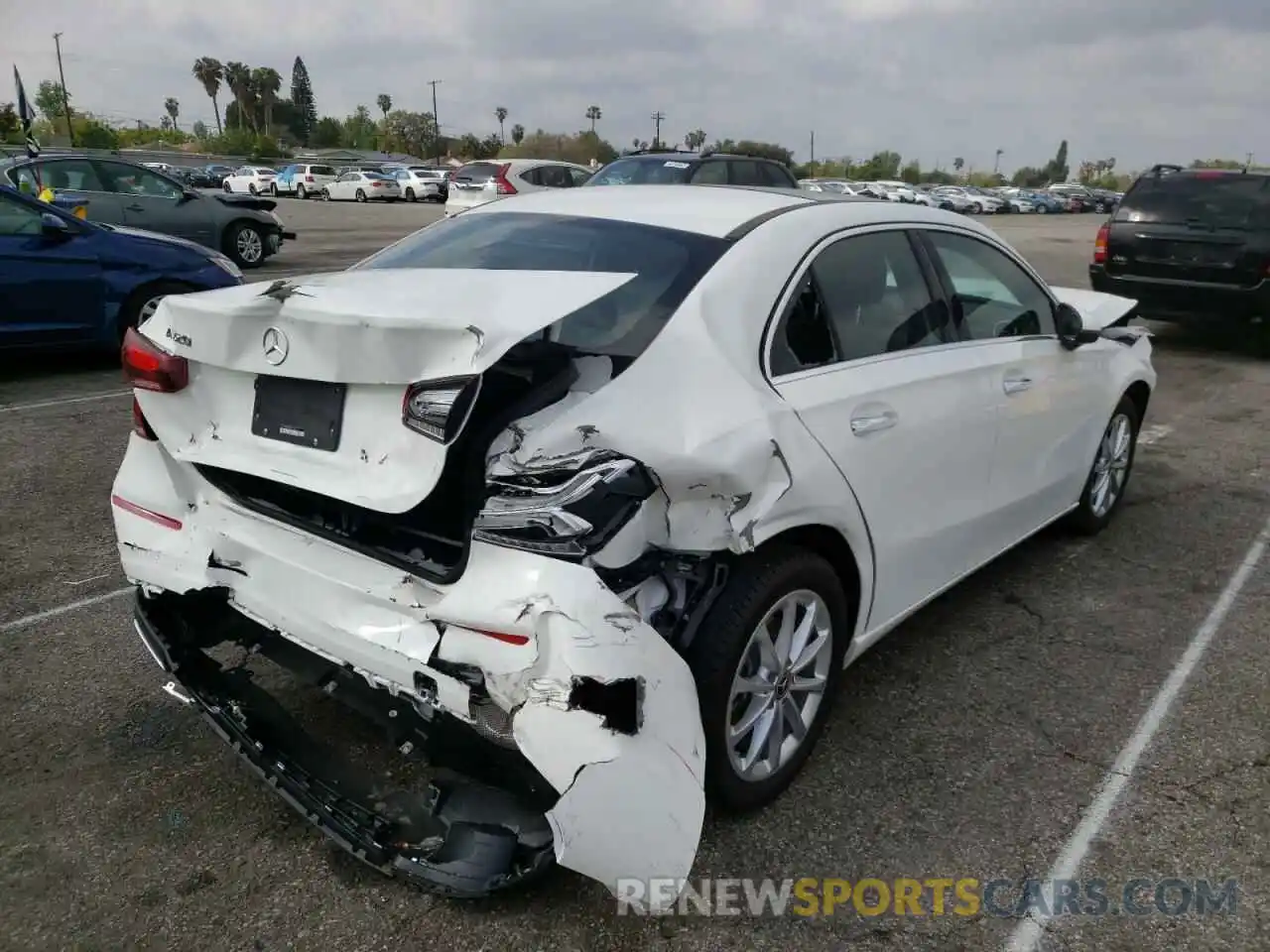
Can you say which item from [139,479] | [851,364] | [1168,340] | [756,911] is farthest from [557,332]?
[1168,340]

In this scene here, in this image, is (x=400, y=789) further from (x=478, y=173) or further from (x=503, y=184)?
(x=478, y=173)

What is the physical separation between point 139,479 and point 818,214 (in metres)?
2.20

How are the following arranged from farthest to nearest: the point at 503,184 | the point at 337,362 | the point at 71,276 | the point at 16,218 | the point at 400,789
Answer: the point at 503,184 < the point at 71,276 < the point at 16,218 < the point at 400,789 < the point at 337,362

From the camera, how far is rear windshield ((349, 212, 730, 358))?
265 centimetres

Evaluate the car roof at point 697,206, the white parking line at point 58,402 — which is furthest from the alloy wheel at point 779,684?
the white parking line at point 58,402

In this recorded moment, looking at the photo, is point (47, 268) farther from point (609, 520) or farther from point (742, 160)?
point (742, 160)

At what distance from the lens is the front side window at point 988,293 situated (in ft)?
12.1

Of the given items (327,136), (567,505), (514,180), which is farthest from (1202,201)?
(327,136)

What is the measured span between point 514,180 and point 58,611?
16420 mm

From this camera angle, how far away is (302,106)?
132625 millimetres

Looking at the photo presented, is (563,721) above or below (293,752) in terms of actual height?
above

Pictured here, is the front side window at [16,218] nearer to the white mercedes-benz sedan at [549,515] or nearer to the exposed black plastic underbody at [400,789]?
the white mercedes-benz sedan at [549,515]

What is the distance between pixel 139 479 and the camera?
9.42ft

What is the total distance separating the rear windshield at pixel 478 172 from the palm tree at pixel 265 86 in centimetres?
10932
